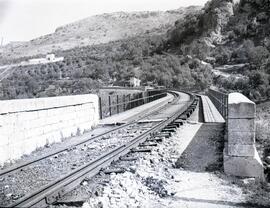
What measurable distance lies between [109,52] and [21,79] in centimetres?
5314

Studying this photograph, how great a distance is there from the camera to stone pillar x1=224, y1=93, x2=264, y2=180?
24.7ft

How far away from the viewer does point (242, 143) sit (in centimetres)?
771

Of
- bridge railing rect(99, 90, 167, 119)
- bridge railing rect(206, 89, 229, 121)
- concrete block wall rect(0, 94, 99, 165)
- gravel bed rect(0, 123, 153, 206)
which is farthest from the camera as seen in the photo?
bridge railing rect(99, 90, 167, 119)

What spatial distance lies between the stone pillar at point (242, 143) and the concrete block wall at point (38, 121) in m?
5.58

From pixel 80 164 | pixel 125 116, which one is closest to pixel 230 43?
pixel 125 116

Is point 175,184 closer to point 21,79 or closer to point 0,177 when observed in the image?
point 0,177

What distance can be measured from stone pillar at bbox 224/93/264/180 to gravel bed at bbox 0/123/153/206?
3489mm

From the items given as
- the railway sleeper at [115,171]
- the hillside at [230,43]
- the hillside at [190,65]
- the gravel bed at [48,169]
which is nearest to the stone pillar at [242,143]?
the railway sleeper at [115,171]

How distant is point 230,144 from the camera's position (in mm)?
7766

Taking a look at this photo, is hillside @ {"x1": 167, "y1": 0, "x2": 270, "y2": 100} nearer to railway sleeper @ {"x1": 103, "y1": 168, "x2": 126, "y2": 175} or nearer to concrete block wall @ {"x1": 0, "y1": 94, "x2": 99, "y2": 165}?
concrete block wall @ {"x1": 0, "y1": 94, "x2": 99, "y2": 165}

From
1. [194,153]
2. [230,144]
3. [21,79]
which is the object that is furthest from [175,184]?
[21,79]

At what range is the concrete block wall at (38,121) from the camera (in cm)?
965

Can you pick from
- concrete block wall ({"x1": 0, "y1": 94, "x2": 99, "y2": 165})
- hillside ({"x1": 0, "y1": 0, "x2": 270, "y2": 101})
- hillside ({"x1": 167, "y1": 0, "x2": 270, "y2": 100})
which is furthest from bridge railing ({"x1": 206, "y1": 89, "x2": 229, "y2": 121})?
hillside ({"x1": 0, "y1": 0, "x2": 270, "y2": 101})

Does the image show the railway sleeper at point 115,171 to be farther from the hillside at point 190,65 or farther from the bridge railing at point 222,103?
the hillside at point 190,65
